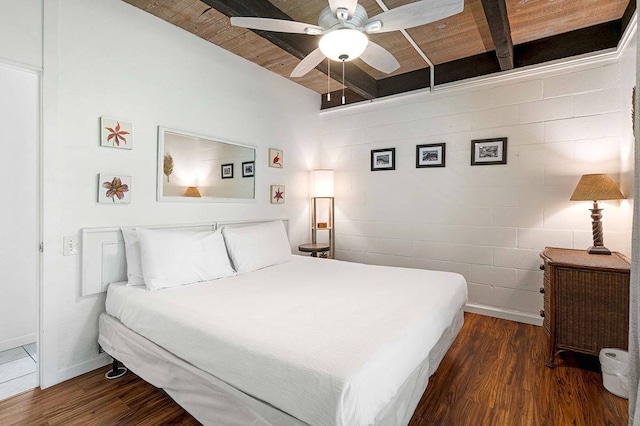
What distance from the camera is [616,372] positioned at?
78.3 inches

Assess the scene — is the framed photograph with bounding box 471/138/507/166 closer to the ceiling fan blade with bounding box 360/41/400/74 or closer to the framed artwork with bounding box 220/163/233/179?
the ceiling fan blade with bounding box 360/41/400/74

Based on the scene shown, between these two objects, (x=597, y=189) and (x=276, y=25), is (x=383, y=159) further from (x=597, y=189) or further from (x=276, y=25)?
(x=276, y=25)

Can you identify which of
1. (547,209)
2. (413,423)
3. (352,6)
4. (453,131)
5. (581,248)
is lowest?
(413,423)

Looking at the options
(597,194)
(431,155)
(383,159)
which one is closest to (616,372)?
(597,194)

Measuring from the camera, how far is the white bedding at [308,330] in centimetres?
121

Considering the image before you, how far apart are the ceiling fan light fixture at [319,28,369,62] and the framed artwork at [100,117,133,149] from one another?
1.64 m

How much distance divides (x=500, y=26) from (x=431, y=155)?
59.9 inches

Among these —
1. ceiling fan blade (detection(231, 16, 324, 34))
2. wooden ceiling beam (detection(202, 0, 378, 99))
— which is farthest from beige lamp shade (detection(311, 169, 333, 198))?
ceiling fan blade (detection(231, 16, 324, 34))

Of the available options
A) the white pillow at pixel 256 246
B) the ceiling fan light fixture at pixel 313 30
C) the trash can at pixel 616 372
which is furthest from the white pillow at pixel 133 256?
the trash can at pixel 616 372

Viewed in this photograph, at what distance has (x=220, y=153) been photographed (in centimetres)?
316

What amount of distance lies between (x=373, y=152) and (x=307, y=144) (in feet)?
2.99

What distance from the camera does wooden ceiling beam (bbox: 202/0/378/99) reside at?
7.01 ft

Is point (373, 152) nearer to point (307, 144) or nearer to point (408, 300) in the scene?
point (307, 144)

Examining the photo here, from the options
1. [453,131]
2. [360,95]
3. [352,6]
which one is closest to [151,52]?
[352,6]
